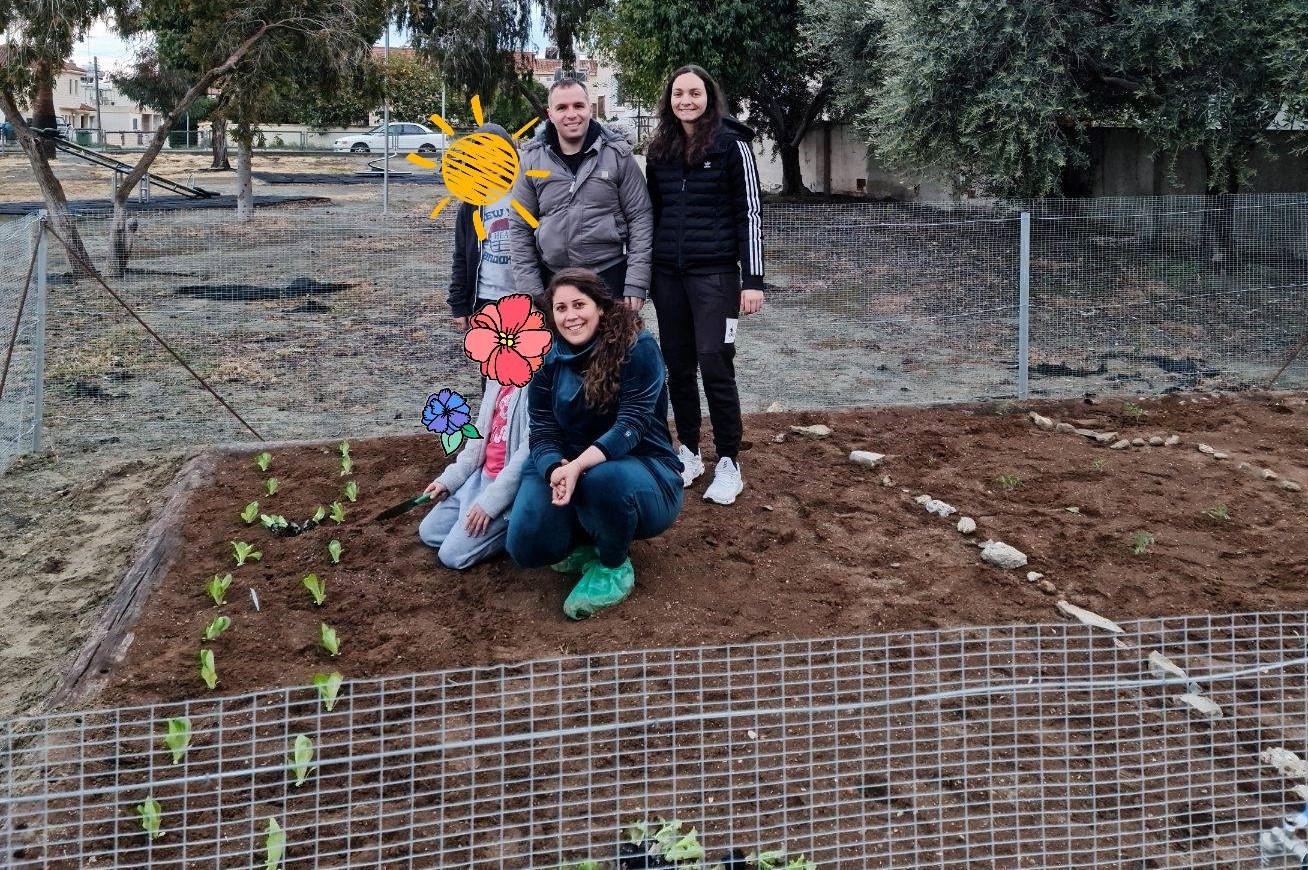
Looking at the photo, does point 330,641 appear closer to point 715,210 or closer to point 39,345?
point 715,210

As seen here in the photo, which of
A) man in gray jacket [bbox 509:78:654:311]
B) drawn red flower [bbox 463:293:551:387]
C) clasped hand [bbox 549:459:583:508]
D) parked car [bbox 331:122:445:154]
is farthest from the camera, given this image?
parked car [bbox 331:122:445:154]

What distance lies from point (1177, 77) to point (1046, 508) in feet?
31.8

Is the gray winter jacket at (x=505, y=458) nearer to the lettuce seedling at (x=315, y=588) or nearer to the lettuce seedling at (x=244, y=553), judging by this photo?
the lettuce seedling at (x=315, y=588)

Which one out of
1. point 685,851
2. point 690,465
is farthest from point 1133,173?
point 685,851

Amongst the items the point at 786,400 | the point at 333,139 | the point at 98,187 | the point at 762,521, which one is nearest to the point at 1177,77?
the point at 786,400

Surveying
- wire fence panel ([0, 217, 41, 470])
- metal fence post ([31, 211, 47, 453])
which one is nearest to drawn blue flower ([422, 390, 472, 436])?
wire fence panel ([0, 217, 41, 470])

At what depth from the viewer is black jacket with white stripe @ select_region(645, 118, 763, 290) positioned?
5.35m

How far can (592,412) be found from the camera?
4.45 metres

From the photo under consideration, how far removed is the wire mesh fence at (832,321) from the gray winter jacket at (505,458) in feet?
8.51

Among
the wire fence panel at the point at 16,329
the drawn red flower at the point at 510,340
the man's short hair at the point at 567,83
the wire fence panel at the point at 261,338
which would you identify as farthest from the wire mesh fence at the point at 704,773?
the wire fence panel at the point at 261,338

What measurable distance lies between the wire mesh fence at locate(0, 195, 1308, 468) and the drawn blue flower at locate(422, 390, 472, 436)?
266cm

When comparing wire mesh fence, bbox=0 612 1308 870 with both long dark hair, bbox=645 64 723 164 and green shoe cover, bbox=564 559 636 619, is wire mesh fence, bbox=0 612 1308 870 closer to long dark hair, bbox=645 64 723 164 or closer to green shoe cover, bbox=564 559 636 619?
green shoe cover, bbox=564 559 636 619

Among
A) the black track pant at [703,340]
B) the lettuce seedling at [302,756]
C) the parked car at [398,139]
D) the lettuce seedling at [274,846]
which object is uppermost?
the parked car at [398,139]

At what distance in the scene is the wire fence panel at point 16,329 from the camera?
6930mm
